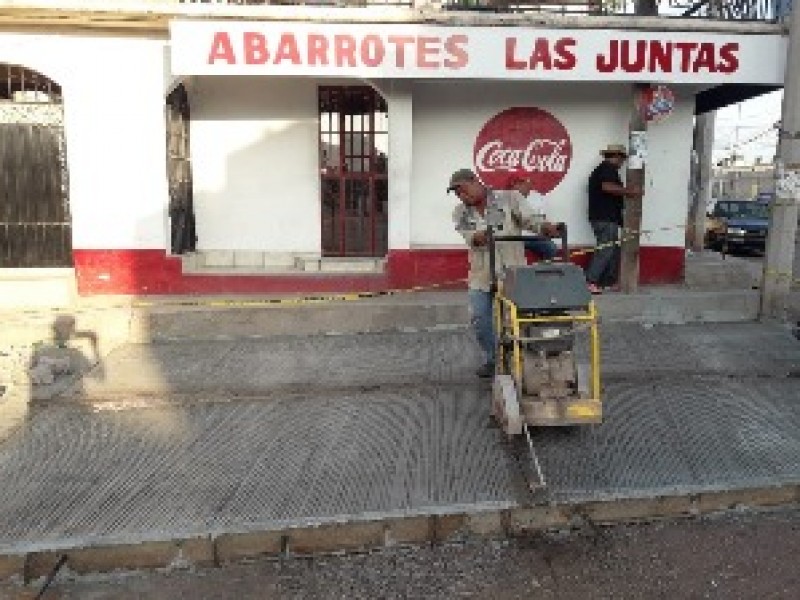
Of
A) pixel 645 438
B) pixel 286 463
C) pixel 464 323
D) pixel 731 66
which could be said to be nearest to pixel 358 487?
pixel 286 463

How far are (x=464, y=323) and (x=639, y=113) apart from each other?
345cm

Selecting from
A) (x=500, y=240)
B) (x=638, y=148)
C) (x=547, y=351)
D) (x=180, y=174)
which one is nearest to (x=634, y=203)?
(x=638, y=148)

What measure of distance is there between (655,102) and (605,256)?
204 centimetres

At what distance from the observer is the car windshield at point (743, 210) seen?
18.4 m

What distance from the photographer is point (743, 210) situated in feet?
61.6

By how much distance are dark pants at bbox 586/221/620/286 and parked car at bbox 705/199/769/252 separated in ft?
34.3

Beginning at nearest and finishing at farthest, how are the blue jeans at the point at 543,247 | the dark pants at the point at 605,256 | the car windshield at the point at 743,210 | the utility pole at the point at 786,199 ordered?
the blue jeans at the point at 543,247
the utility pole at the point at 786,199
the dark pants at the point at 605,256
the car windshield at the point at 743,210

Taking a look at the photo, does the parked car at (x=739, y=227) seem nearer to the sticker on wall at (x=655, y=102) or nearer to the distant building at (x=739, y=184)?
the sticker on wall at (x=655, y=102)

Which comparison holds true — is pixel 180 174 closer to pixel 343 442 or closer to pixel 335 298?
pixel 335 298

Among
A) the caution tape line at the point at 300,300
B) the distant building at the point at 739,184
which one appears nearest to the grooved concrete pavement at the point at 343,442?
the caution tape line at the point at 300,300

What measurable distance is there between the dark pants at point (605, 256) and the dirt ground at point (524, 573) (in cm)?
532

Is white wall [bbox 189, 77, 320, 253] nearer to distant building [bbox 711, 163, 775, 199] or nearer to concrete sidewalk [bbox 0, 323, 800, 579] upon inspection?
concrete sidewalk [bbox 0, 323, 800, 579]

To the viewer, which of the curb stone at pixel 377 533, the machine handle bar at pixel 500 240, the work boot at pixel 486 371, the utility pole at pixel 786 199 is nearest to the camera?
the curb stone at pixel 377 533

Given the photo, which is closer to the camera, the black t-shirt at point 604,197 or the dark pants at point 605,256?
the black t-shirt at point 604,197
